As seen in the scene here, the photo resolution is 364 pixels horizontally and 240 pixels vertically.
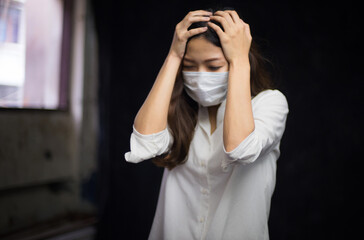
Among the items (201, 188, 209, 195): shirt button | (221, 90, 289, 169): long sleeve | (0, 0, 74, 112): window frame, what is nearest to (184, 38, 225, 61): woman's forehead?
(221, 90, 289, 169): long sleeve

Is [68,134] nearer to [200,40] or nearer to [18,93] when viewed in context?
[18,93]

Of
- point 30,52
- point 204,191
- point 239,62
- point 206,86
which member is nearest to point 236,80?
point 239,62

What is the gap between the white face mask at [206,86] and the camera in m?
1.08

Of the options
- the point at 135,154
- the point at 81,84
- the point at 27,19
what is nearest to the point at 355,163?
the point at 135,154

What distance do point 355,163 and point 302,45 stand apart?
29.5 inches

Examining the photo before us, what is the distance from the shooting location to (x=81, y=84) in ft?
9.96

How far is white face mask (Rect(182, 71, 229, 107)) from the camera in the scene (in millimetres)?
1084

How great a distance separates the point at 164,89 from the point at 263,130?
34cm

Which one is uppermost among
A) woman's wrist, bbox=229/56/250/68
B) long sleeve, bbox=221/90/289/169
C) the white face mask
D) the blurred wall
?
woman's wrist, bbox=229/56/250/68

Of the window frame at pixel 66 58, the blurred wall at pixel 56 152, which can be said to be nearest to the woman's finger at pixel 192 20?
the blurred wall at pixel 56 152

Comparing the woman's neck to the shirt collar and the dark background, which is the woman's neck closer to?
the shirt collar

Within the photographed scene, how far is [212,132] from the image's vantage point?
1.22 m

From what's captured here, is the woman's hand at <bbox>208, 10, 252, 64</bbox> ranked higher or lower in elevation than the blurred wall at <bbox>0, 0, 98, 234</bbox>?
higher

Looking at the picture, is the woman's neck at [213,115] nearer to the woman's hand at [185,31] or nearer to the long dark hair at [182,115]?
the long dark hair at [182,115]
